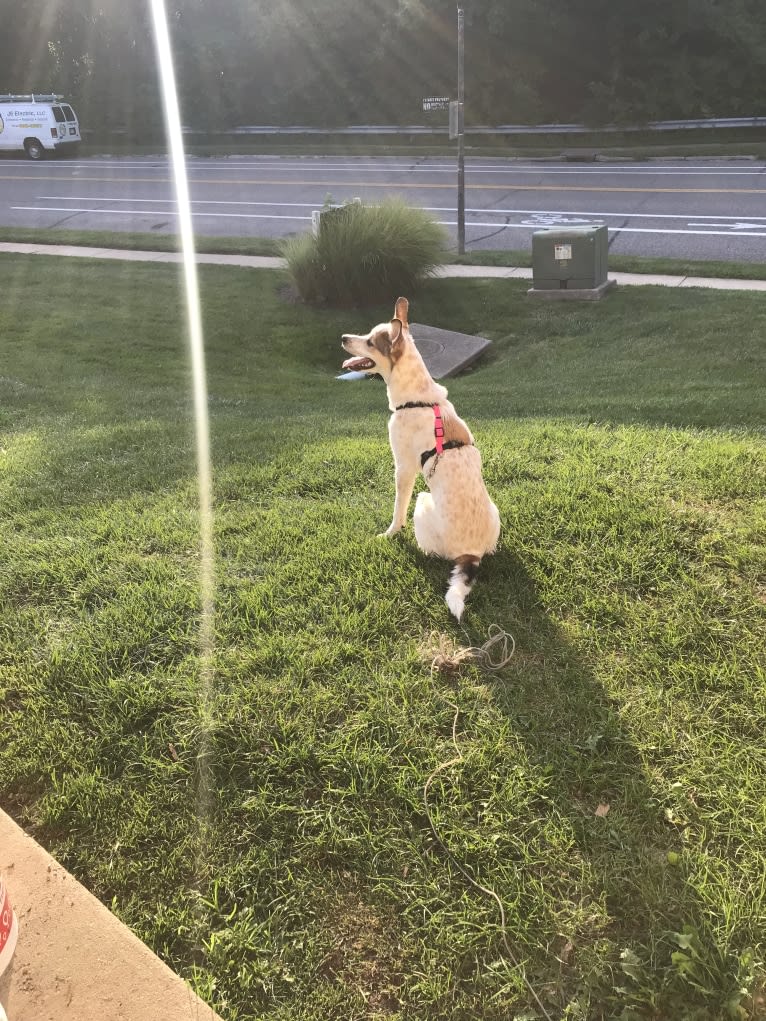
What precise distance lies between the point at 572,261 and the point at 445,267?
2917 mm

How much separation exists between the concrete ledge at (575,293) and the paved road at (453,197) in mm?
3695

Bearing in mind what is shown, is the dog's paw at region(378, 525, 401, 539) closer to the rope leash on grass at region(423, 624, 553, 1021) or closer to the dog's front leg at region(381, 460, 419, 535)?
the dog's front leg at region(381, 460, 419, 535)

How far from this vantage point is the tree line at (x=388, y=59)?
28.4m

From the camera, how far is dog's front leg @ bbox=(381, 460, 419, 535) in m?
3.97

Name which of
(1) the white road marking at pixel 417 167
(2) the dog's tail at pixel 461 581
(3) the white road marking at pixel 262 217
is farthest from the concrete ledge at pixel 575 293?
(1) the white road marking at pixel 417 167

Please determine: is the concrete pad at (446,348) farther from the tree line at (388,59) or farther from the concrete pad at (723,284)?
the tree line at (388,59)

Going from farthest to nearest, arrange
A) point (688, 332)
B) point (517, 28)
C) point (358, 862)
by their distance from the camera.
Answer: point (517, 28) → point (688, 332) → point (358, 862)

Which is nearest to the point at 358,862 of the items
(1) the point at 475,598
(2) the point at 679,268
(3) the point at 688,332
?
(1) the point at 475,598

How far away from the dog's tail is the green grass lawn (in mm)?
100

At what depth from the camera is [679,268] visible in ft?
41.3

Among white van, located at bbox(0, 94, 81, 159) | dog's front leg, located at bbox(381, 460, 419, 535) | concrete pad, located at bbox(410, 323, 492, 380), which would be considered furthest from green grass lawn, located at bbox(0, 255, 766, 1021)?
white van, located at bbox(0, 94, 81, 159)

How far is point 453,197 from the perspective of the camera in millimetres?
21094

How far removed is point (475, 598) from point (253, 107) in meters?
39.9

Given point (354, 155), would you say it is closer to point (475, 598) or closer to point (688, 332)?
point (688, 332)
